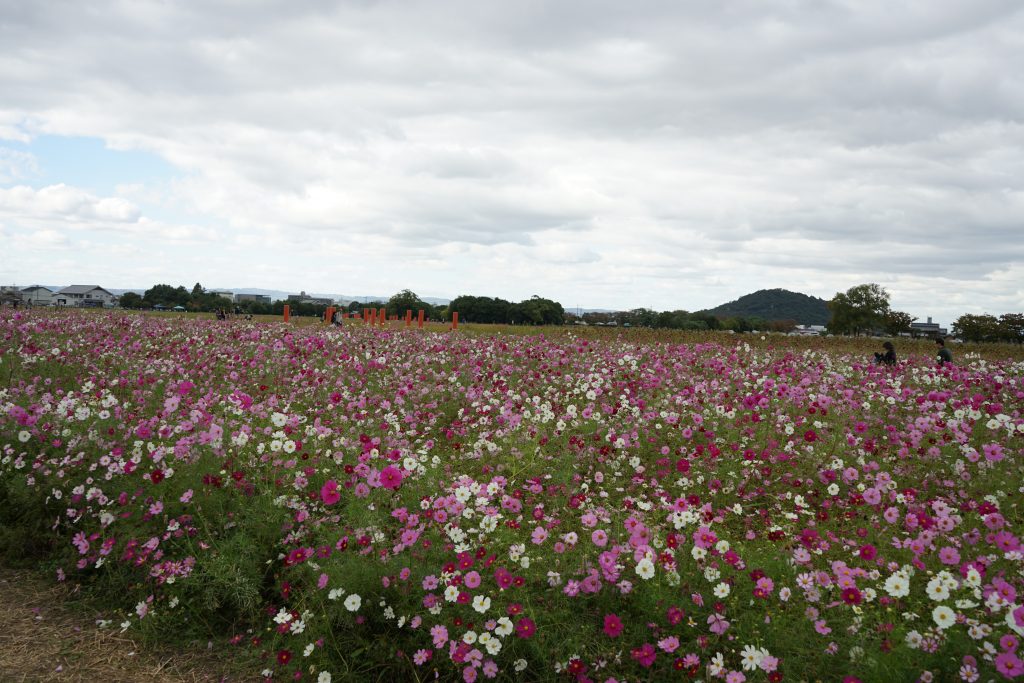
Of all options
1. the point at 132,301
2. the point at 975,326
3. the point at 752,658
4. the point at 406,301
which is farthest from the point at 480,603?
the point at 975,326

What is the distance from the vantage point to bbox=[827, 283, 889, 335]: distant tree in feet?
292

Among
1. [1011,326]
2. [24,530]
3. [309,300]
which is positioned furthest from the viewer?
[309,300]

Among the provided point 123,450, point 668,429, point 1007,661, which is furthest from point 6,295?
point 1007,661

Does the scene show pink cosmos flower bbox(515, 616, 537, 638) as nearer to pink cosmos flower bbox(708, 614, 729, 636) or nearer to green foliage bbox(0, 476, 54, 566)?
pink cosmos flower bbox(708, 614, 729, 636)

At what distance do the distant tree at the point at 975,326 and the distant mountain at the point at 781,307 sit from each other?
5204 centimetres

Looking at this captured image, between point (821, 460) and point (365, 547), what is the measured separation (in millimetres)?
5238

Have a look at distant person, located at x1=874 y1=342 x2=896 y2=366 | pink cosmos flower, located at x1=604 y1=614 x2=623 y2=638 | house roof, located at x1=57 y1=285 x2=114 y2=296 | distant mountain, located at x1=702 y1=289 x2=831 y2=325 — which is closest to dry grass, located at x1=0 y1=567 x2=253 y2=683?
pink cosmos flower, located at x1=604 y1=614 x2=623 y2=638

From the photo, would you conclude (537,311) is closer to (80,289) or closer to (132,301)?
(132,301)

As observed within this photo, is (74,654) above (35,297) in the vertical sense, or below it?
below

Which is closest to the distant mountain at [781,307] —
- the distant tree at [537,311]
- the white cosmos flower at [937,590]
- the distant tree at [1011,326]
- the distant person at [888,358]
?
the distant tree at [1011,326]

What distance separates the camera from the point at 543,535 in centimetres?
421

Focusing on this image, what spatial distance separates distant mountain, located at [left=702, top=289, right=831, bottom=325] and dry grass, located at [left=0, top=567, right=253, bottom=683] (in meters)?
142

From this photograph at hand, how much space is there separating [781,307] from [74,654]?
156m

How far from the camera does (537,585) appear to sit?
4.04 meters
